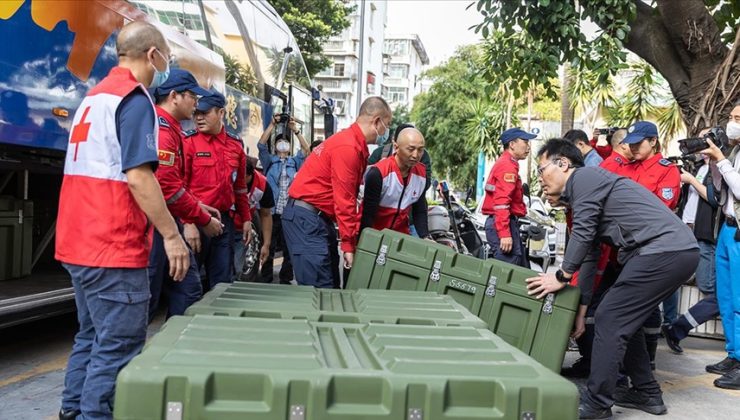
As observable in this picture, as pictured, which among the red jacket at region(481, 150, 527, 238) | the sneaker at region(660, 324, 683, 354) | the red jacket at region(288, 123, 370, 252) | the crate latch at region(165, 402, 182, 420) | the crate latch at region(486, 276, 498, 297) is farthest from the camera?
the red jacket at region(481, 150, 527, 238)

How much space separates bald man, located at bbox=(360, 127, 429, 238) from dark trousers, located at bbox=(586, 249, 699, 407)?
1864mm

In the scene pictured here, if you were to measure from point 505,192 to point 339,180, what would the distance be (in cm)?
228

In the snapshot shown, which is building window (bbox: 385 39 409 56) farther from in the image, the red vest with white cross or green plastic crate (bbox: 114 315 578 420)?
green plastic crate (bbox: 114 315 578 420)

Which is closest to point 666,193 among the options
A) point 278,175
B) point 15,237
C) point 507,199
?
point 507,199

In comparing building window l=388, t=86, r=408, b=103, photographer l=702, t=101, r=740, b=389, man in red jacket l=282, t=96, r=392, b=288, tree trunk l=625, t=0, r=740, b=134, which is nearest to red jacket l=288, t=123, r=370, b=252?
man in red jacket l=282, t=96, r=392, b=288

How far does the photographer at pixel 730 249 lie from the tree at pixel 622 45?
1.81m

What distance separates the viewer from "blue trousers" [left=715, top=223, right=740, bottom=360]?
16.5ft

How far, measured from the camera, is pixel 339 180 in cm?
470

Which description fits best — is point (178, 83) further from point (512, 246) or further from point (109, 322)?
point (512, 246)

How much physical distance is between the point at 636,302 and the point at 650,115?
66.6 feet

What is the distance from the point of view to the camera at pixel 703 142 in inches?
200

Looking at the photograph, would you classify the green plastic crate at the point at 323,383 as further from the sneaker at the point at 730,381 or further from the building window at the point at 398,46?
the building window at the point at 398,46

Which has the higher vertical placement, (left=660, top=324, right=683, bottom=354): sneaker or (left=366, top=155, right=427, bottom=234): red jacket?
(left=366, top=155, right=427, bottom=234): red jacket

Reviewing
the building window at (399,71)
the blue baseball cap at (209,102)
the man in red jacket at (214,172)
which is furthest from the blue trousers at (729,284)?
the building window at (399,71)
